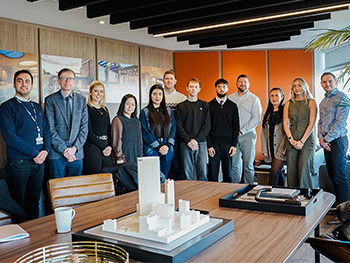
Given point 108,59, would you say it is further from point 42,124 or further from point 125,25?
point 42,124

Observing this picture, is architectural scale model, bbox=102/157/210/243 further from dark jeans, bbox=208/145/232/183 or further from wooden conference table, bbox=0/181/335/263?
dark jeans, bbox=208/145/232/183

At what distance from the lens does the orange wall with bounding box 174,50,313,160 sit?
25.1ft

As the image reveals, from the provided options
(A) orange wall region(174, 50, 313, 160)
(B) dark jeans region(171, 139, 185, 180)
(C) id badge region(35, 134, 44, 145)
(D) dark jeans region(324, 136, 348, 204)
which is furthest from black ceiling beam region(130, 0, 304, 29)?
(A) orange wall region(174, 50, 313, 160)

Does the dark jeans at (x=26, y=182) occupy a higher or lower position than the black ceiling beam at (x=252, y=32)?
lower

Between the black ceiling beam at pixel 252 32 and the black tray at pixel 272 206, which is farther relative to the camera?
the black ceiling beam at pixel 252 32

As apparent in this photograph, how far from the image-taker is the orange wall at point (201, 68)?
7.76 meters

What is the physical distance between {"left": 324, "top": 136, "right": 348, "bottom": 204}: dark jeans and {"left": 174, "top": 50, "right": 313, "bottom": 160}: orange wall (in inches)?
133

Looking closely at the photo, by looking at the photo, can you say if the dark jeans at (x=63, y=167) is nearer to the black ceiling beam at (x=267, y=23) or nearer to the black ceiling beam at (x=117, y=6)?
the black ceiling beam at (x=117, y=6)

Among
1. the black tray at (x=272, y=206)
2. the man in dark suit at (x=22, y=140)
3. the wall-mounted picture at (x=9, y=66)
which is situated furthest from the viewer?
the wall-mounted picture at (x=9, y=66)

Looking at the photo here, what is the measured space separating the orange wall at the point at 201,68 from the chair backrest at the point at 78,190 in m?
5.83

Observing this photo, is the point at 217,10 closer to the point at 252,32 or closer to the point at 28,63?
the point at 252,32

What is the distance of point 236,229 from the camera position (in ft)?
4.64

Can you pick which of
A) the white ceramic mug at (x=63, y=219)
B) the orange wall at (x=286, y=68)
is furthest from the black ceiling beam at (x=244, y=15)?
the white ceramic mug at (x=63, y=219)

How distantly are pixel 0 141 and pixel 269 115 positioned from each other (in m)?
3.91
